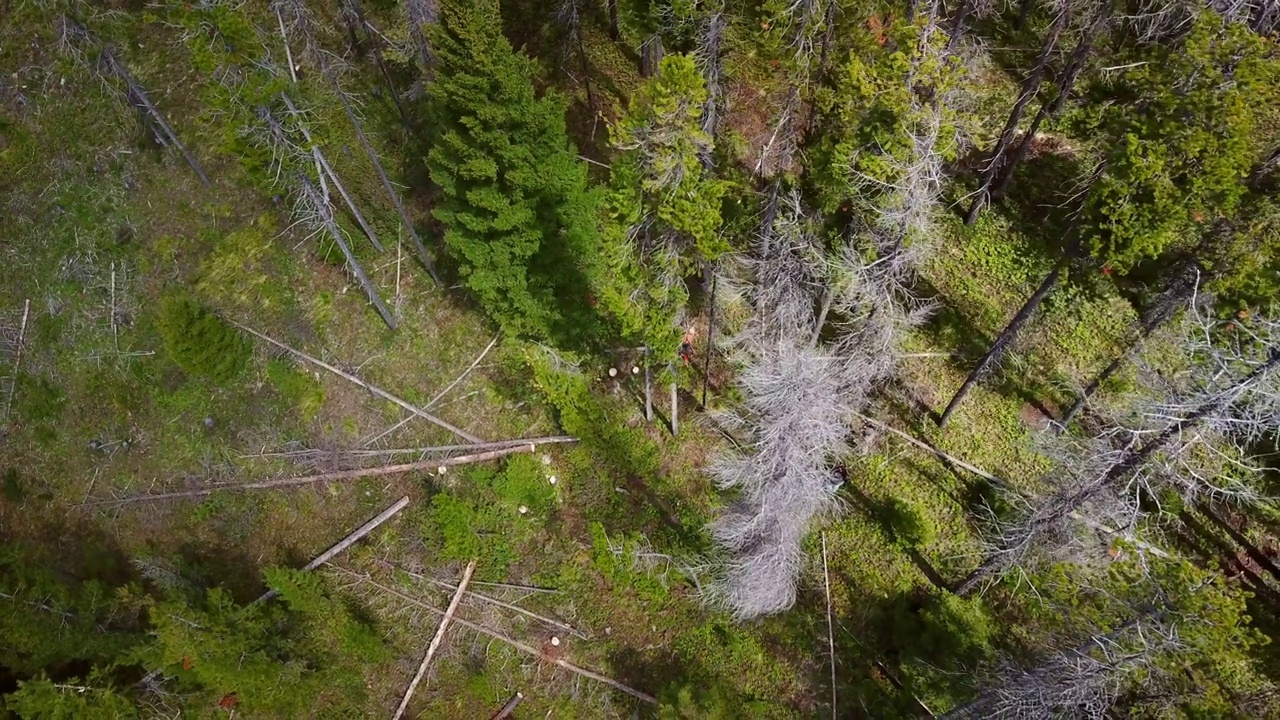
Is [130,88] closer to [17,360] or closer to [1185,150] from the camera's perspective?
[17,360]

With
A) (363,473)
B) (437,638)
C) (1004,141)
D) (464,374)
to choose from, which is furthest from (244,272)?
(1004,141)

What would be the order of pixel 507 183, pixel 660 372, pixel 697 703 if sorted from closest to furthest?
pixel 507 183 < pixel 697 703 < pixel 660 372

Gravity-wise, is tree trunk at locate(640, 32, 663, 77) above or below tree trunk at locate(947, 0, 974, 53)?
below

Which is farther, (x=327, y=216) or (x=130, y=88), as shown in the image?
(x=130, y=88)

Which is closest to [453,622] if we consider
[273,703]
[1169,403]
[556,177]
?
[273,703]

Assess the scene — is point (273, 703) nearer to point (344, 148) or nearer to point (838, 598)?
point (838, 598)

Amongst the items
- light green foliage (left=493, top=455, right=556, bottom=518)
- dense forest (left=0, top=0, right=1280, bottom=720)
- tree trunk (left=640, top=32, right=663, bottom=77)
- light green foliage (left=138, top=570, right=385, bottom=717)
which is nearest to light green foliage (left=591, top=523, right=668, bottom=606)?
dense forest (left=0, top=0, right=1280, bottom=720)

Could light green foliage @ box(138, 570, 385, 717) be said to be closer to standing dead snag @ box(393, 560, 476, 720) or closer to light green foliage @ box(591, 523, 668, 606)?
standing dead snag @ box(393, 560, 476, 720)
